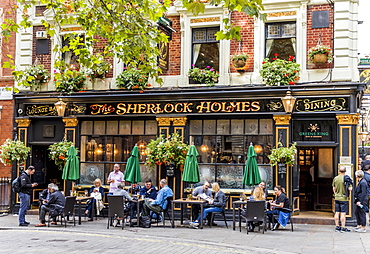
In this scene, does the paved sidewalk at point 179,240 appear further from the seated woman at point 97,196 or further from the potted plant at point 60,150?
the potted plant at point 60,150

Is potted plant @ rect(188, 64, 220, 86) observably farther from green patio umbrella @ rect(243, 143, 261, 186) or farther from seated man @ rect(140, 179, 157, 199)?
seated man @ rect(140, 179, 157, 199)

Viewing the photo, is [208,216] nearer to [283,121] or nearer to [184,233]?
[184,233]

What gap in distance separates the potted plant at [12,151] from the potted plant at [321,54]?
1058cm

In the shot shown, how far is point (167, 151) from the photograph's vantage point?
53.8 ft

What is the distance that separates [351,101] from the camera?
15.2 meters

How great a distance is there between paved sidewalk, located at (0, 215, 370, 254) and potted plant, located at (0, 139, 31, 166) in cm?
348

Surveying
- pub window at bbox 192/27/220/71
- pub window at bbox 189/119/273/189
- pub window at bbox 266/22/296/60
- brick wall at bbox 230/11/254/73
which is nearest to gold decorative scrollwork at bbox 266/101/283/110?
pub window at bbox 189/119/273/189

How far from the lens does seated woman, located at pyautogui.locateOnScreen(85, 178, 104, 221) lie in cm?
1647

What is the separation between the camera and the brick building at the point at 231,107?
51.4 ft

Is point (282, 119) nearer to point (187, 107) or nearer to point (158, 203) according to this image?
point (187, 107)

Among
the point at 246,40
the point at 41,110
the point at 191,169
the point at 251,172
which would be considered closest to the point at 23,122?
the point at 41,110

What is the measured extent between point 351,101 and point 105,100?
27.0ft

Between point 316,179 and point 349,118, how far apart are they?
12.9ft

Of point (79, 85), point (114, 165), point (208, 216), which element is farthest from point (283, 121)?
point (79, 85)
